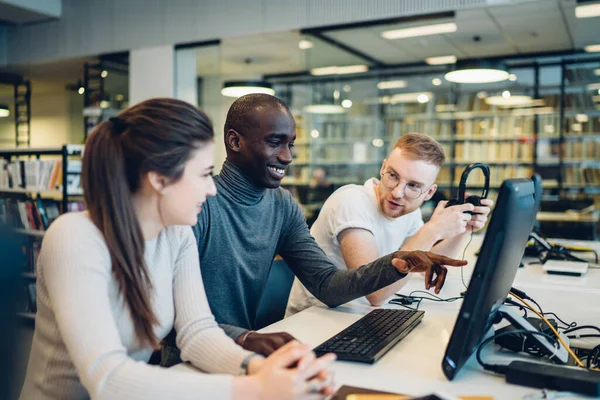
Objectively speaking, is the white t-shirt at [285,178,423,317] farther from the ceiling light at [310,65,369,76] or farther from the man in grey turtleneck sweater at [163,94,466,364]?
the ceiling light at [310,65,369,76]

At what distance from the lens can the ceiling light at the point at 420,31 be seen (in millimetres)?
Result: 5468

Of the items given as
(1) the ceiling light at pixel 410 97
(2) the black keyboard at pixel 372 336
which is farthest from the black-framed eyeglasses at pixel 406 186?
(1) the ceiling light at pixel 410 97

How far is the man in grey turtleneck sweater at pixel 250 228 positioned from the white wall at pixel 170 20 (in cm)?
341

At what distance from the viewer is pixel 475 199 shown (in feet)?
5.56

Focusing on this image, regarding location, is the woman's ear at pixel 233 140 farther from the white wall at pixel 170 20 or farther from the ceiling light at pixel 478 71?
the white wall at pixel 170 20

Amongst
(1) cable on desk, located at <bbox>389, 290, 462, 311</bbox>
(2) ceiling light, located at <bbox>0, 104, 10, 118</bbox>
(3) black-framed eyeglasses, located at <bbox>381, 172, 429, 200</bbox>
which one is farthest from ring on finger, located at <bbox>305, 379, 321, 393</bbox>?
(2) ceiling light, located at <bbox>0, 104, 10, 118</bbox>

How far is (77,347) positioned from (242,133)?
0.96m

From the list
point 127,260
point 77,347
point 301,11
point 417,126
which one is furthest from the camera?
point 417,126

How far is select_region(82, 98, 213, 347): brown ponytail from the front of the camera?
104 cm

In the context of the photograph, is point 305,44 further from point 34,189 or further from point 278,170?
point 278,170

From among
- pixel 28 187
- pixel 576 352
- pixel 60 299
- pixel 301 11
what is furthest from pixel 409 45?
pixel 60 299

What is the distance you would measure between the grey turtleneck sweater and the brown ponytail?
1.79ft

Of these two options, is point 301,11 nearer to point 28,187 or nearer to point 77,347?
point 28,187

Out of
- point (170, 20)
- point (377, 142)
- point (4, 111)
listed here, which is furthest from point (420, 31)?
point (4, 111)
